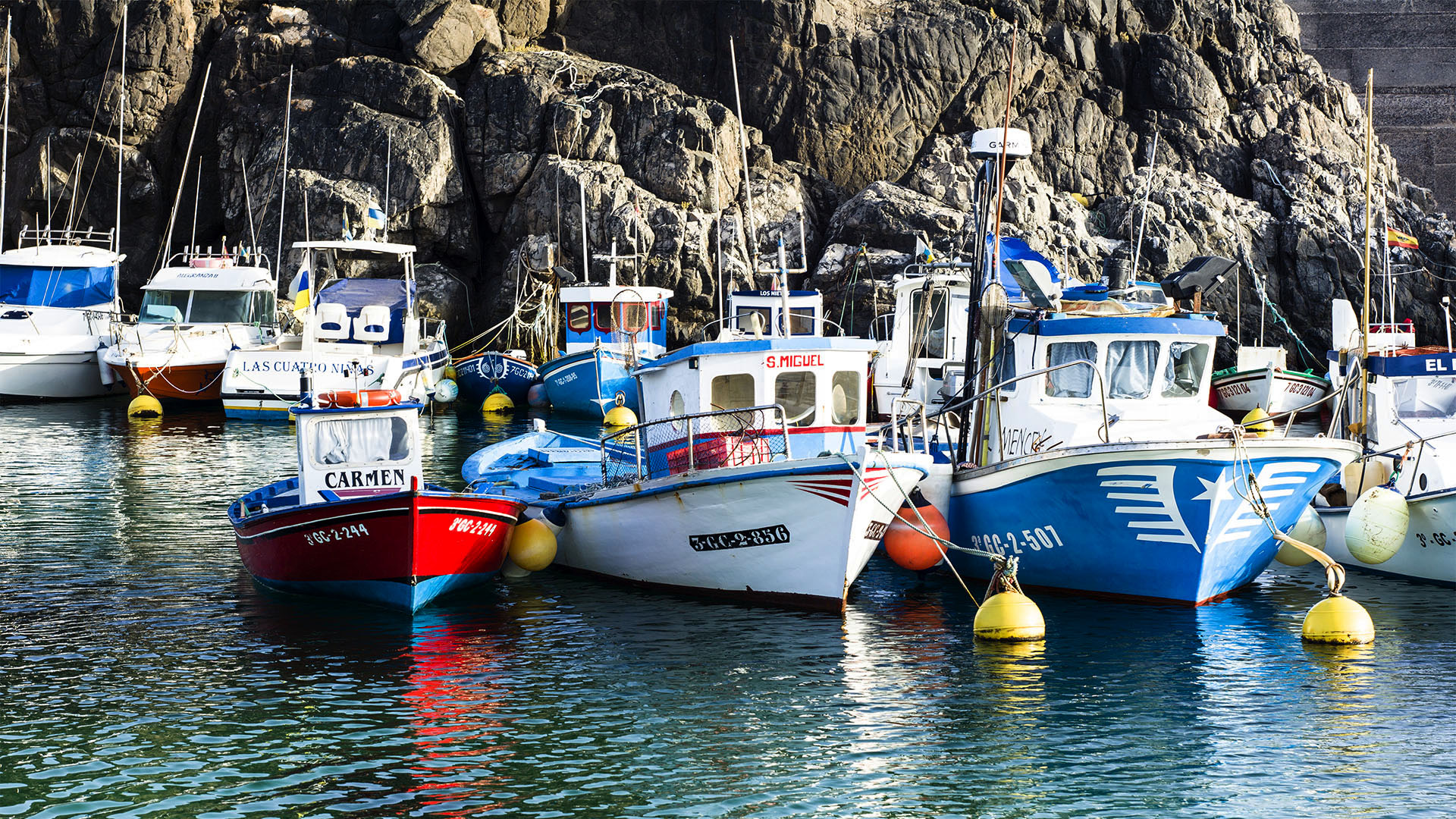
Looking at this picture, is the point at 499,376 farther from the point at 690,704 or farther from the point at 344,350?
the point at 690,704

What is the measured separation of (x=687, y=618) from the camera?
13.5 m

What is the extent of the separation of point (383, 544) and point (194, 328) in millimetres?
23688

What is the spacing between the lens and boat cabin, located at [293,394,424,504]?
46.5 ft

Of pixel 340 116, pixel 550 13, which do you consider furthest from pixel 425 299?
pixel 550 13

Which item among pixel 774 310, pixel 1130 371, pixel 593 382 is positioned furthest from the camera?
pixel 593 382

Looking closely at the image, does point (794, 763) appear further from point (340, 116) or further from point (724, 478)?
point (340, 116)

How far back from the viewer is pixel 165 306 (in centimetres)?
3522

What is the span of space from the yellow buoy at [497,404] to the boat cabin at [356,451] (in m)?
20.6

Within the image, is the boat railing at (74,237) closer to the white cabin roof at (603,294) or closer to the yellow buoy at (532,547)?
the white cabin roof at (603,294)

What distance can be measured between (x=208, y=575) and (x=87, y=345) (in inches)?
924

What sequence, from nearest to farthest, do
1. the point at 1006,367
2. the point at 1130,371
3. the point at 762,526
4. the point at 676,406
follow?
1. the point at 762,526
2. the point at 1130,371
3. the point at 676,406
4. the point at 1006,367

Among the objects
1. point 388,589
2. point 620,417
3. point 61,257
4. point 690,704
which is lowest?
point 690,704

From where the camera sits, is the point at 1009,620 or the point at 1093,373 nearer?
the point at 1009,620

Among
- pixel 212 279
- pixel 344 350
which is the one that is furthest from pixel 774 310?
pixel 212 279
